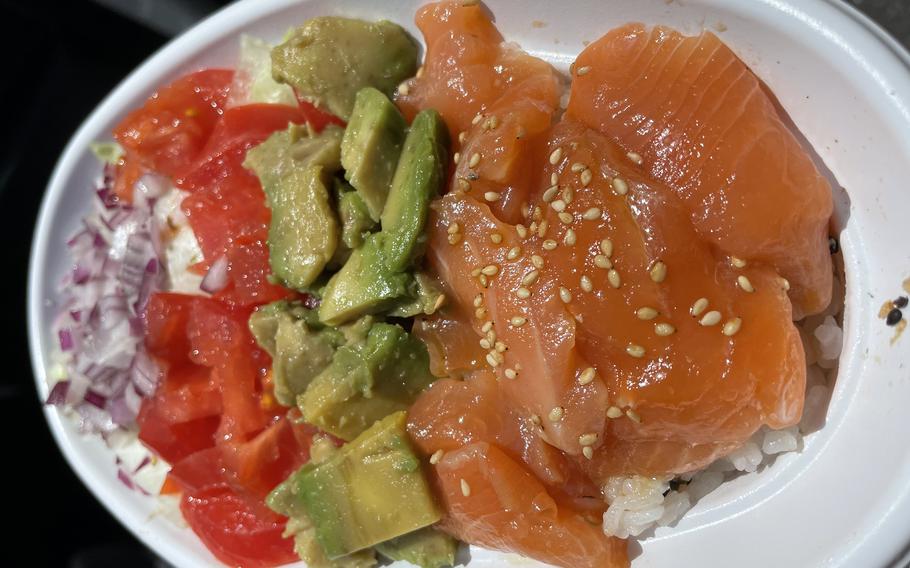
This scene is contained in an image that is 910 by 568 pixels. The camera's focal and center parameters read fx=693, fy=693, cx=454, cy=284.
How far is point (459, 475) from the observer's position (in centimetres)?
185

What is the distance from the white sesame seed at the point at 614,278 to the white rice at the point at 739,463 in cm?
55

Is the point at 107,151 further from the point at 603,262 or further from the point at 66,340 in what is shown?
the point at 603,262

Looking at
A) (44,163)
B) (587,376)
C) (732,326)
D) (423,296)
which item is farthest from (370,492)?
(44,163)

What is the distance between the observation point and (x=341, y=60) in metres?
2.15

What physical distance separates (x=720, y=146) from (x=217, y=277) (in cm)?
171

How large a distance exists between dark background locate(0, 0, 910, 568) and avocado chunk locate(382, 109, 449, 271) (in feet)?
8.19

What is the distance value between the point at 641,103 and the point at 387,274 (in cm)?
79

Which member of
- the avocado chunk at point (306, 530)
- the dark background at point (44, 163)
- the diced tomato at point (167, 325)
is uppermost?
the avocado chunk at point (306, 530)

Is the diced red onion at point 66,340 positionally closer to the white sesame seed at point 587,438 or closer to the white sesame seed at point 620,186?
the white sesame seed at point 587,438

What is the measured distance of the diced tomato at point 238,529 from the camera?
7.77ft

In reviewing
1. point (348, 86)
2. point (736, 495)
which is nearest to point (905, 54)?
point (736, 495)

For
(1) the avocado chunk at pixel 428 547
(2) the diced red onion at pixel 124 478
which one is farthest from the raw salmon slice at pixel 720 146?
(2) the diced red onion at pixel 124 478

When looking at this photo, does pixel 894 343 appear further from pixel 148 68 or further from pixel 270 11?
pixel 148 68

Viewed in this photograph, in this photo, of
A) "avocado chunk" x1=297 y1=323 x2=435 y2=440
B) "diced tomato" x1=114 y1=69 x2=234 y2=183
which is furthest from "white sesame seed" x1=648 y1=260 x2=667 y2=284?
"diced tomato" x1=114 y1=69 x2=234 y2=183
